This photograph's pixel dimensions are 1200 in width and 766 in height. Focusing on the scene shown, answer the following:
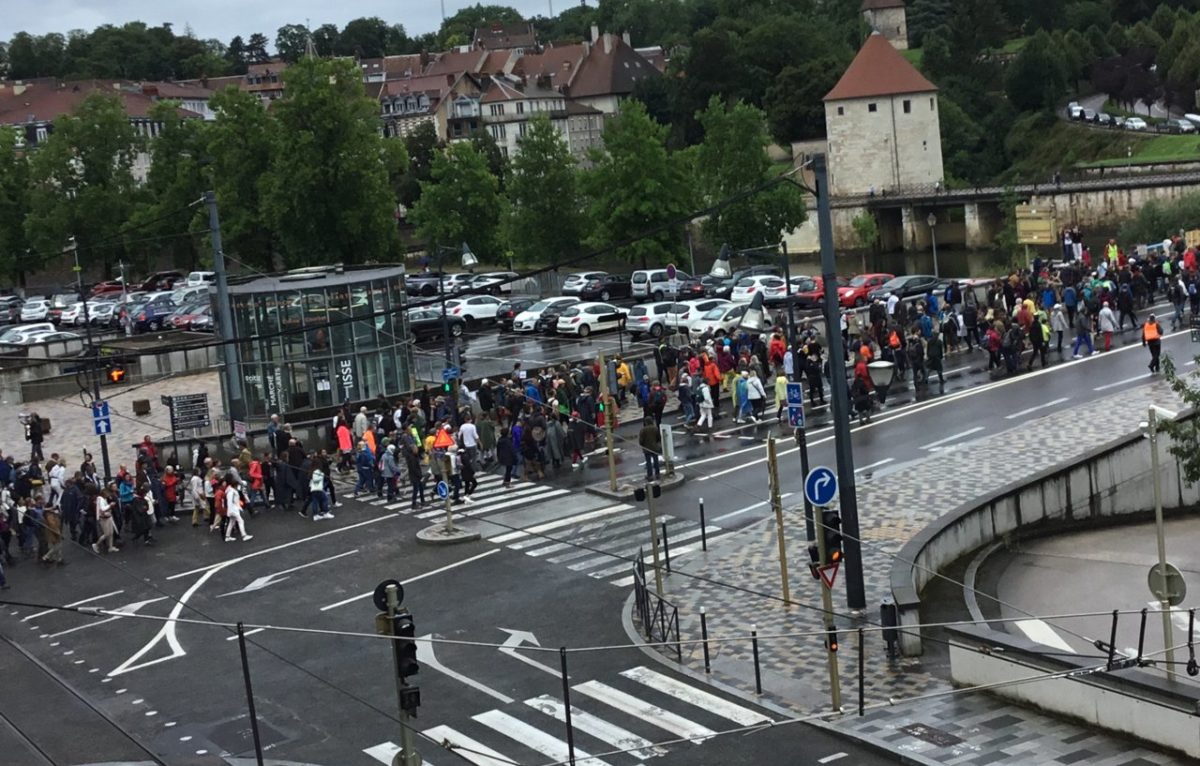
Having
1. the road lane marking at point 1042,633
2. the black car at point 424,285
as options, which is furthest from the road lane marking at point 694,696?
the black car at point 424,285

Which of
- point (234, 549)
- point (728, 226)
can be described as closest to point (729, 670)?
point (234, 549)

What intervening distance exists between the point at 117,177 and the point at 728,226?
39.6 m

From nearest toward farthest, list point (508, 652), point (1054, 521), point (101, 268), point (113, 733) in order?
point (113, 733) → point (508, 652) → point (1054, 521) → point (101, 268)

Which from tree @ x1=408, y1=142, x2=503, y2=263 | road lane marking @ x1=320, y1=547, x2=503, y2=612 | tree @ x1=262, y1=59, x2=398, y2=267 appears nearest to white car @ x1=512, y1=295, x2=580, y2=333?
tree @ x1=262, y1=59, x2=398, y2=267

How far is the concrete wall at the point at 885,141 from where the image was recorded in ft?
353

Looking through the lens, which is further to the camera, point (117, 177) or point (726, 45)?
point (726, 45)

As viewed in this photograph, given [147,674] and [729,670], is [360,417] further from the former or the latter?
[729,670]

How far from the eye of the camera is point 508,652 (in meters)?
22.3

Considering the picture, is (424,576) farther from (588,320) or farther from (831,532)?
(588,320)

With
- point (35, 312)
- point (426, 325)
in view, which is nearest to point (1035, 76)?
point (35, 312)

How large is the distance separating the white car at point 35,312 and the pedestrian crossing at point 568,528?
165ft

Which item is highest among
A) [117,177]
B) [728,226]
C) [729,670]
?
[117,177]

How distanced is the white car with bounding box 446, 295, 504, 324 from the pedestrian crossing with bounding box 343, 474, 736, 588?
2846 centimetres

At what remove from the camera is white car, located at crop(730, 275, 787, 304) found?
57.9 metres
